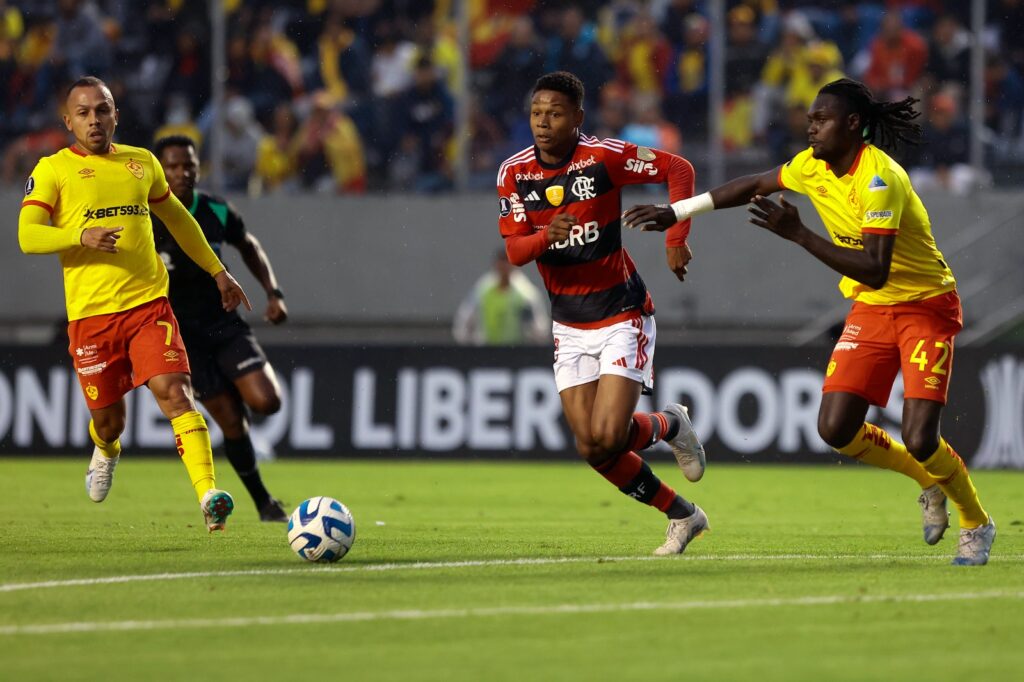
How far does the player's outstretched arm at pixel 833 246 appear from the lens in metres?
7.31

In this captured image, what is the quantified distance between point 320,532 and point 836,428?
2535 mm

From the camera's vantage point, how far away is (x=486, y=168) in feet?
60.3

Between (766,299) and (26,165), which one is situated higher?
(26,165)

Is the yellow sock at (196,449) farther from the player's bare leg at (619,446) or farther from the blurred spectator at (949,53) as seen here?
the blurred spectator at (949,53)

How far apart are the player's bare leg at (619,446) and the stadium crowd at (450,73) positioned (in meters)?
A: 9.96

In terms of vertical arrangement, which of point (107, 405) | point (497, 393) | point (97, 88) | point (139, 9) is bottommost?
point (497, 393)

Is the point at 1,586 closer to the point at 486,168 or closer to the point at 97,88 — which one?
the point at 97,88

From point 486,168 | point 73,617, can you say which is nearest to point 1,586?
point 73,617

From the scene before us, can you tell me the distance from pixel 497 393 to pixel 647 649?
11155 millimetres

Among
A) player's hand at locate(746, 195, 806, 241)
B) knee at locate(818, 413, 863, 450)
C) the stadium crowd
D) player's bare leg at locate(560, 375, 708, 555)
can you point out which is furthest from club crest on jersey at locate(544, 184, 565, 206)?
the stadium crowd

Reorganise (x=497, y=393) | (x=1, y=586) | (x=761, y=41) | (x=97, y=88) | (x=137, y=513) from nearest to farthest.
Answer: (x=1, y=586) < (x=97, y=88) < (x=137, y=513) < (x=497, y=393) < (x=761, y=41)

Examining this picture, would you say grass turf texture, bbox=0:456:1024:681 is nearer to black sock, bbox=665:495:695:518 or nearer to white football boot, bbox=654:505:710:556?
white football boot, bbox=654:505:710:556

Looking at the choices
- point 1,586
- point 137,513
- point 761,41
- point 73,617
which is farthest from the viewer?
point 761,41

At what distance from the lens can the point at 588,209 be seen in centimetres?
820
